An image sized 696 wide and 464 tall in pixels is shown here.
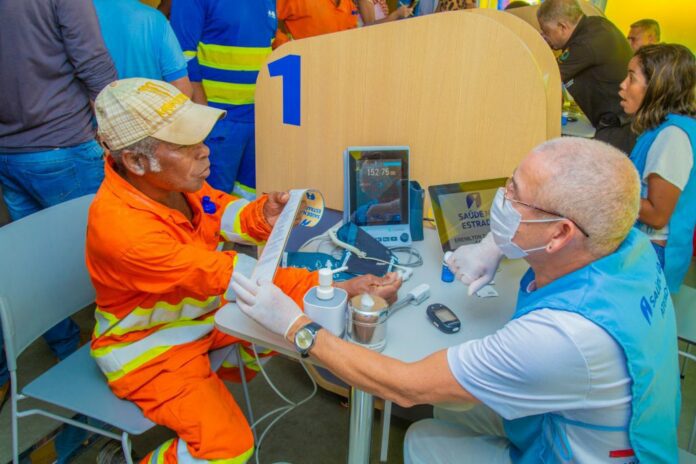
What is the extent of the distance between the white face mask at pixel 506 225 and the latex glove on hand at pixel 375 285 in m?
Answer: 0.28

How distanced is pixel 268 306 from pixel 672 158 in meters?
1.66

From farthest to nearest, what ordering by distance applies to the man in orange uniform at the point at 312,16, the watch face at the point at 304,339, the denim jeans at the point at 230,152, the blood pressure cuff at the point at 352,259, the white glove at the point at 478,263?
the man in orange uniform at the point at 312,16, the denim jeans at the point at 230,152, the blood pressure cuff at the point at 352,259, the white glove at the point at 478,263, the watch face at the point at 304,339

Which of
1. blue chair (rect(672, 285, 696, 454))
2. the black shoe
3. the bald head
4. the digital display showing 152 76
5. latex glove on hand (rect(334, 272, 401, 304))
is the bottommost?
the black shoe

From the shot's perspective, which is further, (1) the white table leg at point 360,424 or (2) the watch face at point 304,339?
(1) the white table leg at point 360,424

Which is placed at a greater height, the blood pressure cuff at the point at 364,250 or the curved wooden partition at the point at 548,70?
the curved wooden partition at the point at 548,70

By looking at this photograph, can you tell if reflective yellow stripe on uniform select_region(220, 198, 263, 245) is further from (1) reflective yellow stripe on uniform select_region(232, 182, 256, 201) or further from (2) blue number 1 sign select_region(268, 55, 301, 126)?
(1) reflective yellow stripe on uniform select_region(232, 182, 256, 201)

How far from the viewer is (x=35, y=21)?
66.9 inches

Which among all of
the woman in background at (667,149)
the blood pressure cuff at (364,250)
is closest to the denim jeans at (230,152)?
the blood pressure cuff at (364,250)

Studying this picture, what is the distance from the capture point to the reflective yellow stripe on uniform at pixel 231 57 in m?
2.41

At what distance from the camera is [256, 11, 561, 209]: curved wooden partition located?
146cm

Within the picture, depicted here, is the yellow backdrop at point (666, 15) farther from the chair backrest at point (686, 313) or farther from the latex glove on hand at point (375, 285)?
the latex glove on hand at point (375, 285)

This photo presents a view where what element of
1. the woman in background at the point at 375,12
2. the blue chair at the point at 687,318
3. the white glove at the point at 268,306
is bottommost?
the blue chair at the point at 687,318

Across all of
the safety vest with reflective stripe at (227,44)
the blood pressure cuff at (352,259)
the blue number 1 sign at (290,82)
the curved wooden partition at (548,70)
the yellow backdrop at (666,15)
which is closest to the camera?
the blood pressure cuff at (352,259)

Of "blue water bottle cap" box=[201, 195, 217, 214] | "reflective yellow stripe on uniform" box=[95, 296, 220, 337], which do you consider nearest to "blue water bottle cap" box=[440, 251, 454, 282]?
"reflective yellow stripe on uniform" box=[95, 296, 220, 337]
